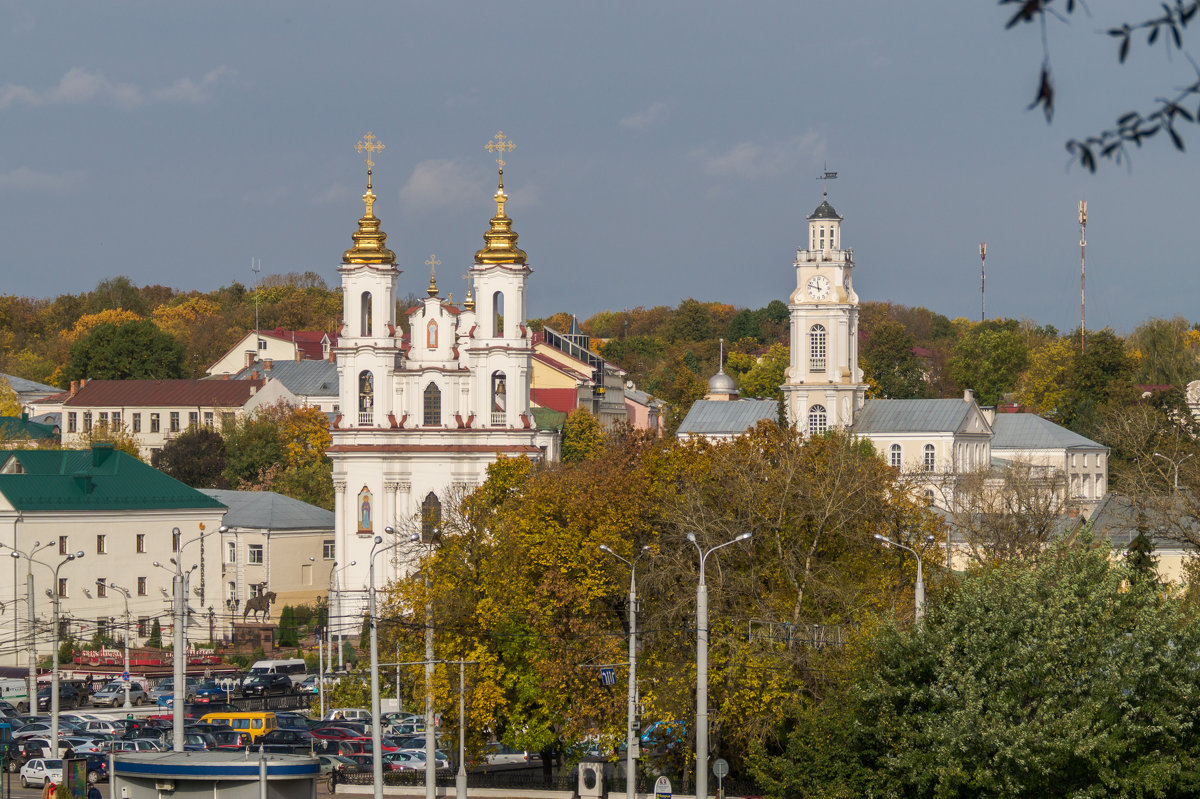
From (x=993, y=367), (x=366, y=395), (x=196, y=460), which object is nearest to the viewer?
(x=366, y=395)

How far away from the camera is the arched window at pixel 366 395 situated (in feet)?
276

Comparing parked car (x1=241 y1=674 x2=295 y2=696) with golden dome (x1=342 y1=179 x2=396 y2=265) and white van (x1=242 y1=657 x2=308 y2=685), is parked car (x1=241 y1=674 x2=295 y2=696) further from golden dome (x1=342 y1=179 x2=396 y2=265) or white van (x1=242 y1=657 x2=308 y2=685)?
golden dome (x1=342 y1=179 x2=396 y2=265)

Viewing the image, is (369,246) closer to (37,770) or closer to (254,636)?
(254,636)

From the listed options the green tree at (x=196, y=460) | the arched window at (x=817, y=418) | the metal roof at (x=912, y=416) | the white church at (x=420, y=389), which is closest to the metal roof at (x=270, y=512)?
the white church at (x=420, y=389)

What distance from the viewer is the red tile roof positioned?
123 m

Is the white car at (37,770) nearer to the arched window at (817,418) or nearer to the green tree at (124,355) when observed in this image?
the arched window at (817,418)

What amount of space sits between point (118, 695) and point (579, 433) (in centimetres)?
5324

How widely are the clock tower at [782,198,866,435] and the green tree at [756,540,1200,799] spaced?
250ft

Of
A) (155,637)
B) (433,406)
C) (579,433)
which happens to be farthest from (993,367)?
(155,637)

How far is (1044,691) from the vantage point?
31531mm

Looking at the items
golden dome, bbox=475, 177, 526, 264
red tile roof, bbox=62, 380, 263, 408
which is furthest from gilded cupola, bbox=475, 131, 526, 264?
red tile roof, bbox=62, 380, 263, 408

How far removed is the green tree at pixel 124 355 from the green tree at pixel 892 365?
49202mm

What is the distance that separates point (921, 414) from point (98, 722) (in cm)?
6721

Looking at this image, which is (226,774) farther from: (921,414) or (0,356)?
(0,356)
